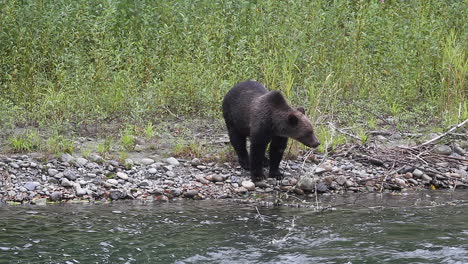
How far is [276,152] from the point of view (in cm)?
927

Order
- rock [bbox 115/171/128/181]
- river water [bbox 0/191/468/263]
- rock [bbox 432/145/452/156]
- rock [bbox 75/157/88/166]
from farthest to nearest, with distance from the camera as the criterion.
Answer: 1. rock [bbox 432/145/452/156]
2. rock [bbox 75/157/88/166]
3. rock [bbox 115/171/128/181]
4. river water [bbox 0/191/468/263]

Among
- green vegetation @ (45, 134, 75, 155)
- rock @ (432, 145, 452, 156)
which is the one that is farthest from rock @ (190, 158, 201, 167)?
rock @ (432, 145, 452, 156)

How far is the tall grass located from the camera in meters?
11.5

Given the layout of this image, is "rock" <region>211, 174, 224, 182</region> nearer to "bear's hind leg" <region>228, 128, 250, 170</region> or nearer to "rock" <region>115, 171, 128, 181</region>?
"bear's hind leg" <region>228, 128, 250, 170</region>

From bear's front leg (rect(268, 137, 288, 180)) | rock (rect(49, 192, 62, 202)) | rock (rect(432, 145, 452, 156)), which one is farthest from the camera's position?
rock (rect(432, 145, 452, 156))

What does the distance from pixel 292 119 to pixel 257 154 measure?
62cm

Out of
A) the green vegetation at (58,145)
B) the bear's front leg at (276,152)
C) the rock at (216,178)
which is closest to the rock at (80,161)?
the green vegetation at (58,145)

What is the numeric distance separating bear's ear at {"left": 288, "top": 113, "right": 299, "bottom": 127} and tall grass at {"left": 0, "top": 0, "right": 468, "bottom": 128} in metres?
1.77

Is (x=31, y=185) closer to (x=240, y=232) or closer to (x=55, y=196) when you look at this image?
(x=55, y=196)

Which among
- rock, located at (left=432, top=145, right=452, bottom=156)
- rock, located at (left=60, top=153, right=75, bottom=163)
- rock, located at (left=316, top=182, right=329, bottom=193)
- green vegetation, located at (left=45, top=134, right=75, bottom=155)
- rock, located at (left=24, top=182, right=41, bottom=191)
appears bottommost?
rock, located at (left=316, top=182, right=329, bottom=193)

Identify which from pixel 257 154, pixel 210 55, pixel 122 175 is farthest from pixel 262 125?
pixel 210 55

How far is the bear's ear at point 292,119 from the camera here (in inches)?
348

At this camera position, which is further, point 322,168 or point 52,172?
point 322,168

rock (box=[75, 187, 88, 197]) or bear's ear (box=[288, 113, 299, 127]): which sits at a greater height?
bear's ear (box=[288, 113, 299, 127])
